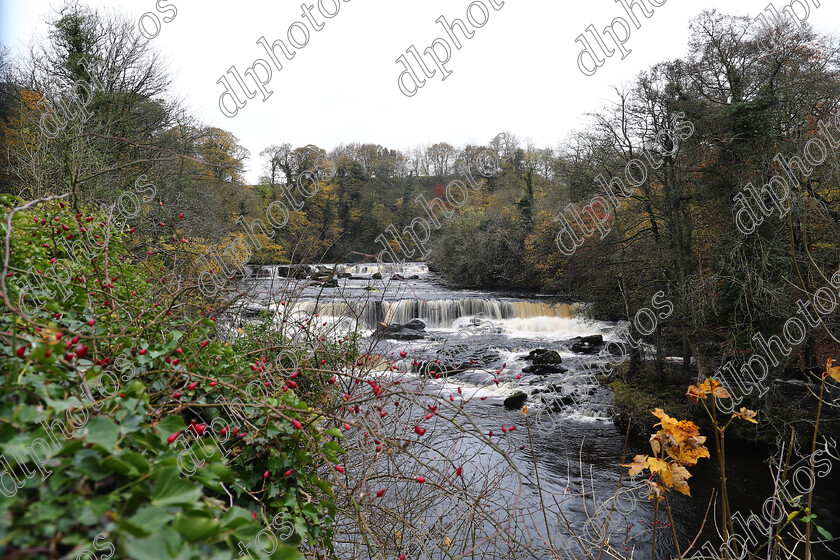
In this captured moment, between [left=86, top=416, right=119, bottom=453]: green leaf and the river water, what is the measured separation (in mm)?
976

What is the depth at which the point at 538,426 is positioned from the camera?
28.3ft

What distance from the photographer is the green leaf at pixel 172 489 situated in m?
0.69

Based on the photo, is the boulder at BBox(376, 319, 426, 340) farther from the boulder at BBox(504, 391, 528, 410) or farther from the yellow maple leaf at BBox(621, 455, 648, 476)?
the yellow maple leaf at BBox(621, 455, 648, 476)

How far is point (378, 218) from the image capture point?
34969 millimetres

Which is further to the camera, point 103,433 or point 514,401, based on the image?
point 514,401

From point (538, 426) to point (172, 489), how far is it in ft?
28.6

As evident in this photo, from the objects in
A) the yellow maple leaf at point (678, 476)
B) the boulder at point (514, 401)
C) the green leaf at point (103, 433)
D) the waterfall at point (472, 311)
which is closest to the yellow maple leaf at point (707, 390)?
the yellow maple leaf at point (678, 476)

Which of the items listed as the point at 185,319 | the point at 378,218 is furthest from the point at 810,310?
the point at 378,218

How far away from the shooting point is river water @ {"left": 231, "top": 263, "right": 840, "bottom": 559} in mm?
3387

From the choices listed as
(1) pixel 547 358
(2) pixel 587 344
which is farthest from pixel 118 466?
(2) pixel 587 344

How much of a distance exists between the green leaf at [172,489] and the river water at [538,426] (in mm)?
873

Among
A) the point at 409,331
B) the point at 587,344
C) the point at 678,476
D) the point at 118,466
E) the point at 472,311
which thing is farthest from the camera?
the point at 472,311

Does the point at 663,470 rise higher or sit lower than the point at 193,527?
lower

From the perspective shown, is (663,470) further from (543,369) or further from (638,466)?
(543,369)
